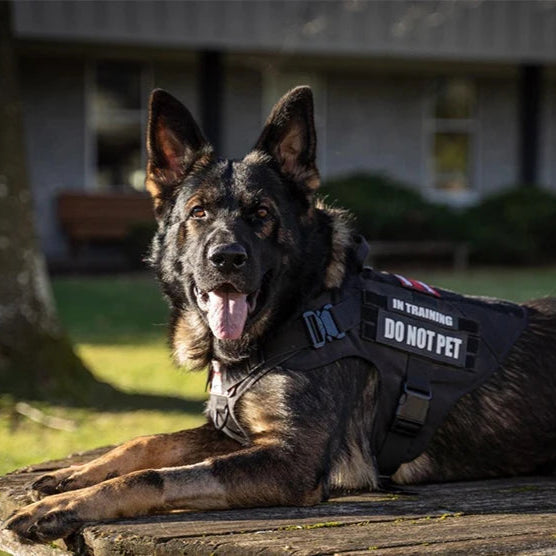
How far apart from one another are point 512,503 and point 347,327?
2.78 ft

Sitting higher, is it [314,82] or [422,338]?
[314,82]

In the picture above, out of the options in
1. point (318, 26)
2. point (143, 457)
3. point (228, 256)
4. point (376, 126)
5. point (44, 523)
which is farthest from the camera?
point (376, 126)

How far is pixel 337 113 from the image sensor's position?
2312cm

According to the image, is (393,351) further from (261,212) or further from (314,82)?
(314,82)

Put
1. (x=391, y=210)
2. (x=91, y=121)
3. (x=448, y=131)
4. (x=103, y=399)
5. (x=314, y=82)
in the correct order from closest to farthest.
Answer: (x=103, y=399) < (x=391, y=210) < (x=91, y=121) < (x=314, y=82) < (x=448, y=131)

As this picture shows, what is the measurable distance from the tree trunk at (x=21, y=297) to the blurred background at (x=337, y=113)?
6661 mm

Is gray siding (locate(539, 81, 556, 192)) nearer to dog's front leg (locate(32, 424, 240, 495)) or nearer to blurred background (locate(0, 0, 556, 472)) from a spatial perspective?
blurred background (locate(0, 0, 556, 472))

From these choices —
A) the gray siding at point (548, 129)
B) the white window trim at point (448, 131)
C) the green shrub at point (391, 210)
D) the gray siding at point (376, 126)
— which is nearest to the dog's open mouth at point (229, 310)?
the green shrub at point (391, 210)

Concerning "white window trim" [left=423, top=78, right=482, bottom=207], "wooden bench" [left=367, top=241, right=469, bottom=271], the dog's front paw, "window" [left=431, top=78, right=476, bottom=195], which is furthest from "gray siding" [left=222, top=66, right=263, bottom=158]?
the dog's front paw

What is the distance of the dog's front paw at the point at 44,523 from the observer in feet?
10.9

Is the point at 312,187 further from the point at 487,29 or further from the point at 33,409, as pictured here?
the point at 487,29

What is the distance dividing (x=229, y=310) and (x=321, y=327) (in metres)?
0.34

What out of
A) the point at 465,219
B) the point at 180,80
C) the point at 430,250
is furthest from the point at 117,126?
the point at 465,219

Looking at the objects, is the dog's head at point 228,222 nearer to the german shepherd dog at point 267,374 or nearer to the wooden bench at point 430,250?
the german shepherd dog at point 267,374
